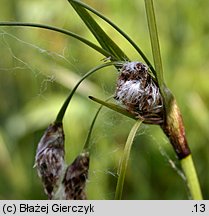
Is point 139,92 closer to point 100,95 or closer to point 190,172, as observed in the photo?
point 190,172

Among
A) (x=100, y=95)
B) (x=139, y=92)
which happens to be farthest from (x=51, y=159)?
(x=100, y=95)

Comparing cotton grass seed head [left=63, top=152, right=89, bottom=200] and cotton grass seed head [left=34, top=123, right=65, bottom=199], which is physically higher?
cotton grass seed head [left=34, top=123, right=65, bottom=199]

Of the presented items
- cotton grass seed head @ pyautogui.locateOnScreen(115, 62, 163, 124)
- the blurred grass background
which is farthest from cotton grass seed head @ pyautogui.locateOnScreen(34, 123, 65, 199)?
the blurred grass background

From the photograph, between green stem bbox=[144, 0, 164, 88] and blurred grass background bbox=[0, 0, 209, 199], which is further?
blurred grass background bbox=[0, 0, 209, 199]

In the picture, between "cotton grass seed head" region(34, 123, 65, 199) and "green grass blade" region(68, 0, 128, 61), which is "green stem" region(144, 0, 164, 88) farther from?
"cotton grass seed head" region(34, 123, 65, 199)

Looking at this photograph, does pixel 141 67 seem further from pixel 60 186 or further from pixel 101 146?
pixel 101 146

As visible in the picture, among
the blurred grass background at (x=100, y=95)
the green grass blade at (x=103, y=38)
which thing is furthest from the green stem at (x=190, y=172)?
the blurred grass background at (x=100, y=95)

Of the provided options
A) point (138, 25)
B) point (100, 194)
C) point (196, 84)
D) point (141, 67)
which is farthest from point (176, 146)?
point (138, 25)
